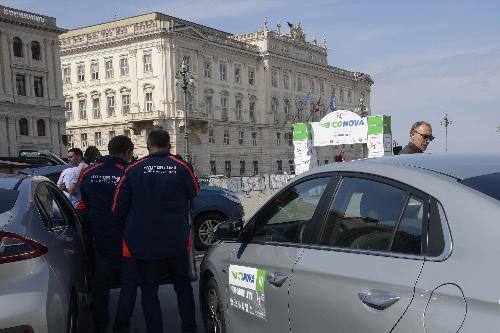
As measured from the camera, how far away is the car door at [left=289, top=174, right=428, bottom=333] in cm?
237

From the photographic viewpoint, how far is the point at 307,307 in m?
2.86

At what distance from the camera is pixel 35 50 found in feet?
178

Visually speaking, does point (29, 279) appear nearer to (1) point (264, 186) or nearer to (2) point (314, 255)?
(2) point (314, 255)

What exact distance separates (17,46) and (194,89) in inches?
782

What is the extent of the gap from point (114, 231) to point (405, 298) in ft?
10.9

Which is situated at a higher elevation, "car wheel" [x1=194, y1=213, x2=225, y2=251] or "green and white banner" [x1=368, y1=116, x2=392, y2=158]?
"green and white banner" [x1=368, y1=116, x2=392, y2=158]

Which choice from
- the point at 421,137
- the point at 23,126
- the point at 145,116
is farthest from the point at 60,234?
the point at 145,116

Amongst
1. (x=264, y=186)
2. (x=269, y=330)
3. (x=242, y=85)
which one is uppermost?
(x=242, y=85)

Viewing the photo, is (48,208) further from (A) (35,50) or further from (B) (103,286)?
(A) (35,50)

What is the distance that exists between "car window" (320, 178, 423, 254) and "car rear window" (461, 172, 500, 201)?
24 cm

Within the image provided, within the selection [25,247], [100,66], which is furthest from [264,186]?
[100,66]

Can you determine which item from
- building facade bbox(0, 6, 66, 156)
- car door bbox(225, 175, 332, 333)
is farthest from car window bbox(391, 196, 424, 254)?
building facade bbox(0, 6, 66, 156)

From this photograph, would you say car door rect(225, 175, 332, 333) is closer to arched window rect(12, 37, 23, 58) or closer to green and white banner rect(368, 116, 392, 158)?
green and white banner rect(368, 116, 392, 158)

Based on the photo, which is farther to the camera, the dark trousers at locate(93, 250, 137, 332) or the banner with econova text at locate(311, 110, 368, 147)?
the banner with econova text at locate(311, 110, 368, 147)
